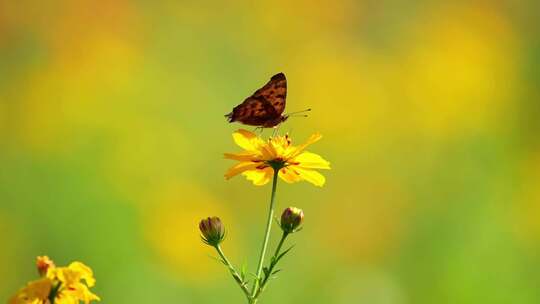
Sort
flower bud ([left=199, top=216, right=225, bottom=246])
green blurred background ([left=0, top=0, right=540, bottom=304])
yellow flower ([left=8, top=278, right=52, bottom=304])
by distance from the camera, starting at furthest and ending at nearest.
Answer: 1. green blurred background ([left=0, top=0, right=540, bottom=304])
2. flower bud ([left=199, top=216, right=225, bottom=246])
3. yellow flower ([left=8, top=278, right=52, bottom=304])

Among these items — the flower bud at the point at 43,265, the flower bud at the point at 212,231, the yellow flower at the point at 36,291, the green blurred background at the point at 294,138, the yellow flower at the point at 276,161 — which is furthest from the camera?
the green blurred background at the point at 294,138

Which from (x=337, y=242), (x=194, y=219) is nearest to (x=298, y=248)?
(x=337, y=242)

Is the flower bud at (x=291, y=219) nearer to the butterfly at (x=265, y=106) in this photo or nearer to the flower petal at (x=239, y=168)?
the flower petal at (x=239, y=168)

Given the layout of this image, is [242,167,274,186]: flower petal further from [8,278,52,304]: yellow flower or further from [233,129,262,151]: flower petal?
[8,278,52,304]: yellow flower

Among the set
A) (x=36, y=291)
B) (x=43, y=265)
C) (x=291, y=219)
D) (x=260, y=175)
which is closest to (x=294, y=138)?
(x=260, y=175)

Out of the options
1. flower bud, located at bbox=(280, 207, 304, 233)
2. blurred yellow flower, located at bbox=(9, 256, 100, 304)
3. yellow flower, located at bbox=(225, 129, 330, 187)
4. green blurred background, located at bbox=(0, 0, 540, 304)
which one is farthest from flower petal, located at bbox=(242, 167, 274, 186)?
green blurred background, located at bbox=(0, 0, 540, 304)

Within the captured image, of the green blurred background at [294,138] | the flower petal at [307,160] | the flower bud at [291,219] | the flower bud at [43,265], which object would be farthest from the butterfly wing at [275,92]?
the green blurred background at [294,138]

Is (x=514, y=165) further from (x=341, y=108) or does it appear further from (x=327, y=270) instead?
(x=327, y=270)
